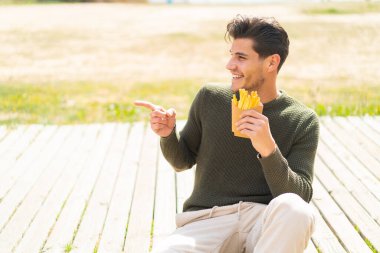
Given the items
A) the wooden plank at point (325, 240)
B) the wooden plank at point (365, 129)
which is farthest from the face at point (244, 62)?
the wooden plank at point (365, 129)

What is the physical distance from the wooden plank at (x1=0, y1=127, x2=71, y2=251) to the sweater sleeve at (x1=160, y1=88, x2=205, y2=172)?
116 cm

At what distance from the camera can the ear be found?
3.28 metres

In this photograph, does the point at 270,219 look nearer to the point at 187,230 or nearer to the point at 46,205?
the point at 187,230

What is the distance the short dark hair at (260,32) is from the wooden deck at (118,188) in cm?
121

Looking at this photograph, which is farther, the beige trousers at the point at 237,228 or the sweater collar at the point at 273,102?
the sweater collar at the point at 273,102

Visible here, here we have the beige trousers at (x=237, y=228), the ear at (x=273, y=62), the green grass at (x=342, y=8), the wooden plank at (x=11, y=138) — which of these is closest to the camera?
the beige trousers at (x=237, y=228)

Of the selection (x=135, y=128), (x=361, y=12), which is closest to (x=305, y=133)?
(x=135, y=128)

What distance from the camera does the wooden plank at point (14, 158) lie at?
513 centimetres

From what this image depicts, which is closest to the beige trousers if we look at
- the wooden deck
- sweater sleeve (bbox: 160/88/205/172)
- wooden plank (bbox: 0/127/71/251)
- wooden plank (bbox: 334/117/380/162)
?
sweater sleeve (bbox: 160/88/205/172)

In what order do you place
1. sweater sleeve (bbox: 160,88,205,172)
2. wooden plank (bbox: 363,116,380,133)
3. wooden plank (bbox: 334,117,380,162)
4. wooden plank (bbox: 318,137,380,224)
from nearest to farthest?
1. sweater sleeve (bbox: 160,88,205,172)
2. wooden plank (bbox: 318,137,380,224)
3. wooden plank (bbox: 334,117,380,162)
4. wooden plank (bbox: 363,116,380,133)

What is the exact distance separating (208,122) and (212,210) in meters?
0.43

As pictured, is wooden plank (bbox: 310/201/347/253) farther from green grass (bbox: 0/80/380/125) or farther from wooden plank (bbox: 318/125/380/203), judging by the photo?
green grass (bbox: 0/80/380/125)

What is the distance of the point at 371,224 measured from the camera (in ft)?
13.9

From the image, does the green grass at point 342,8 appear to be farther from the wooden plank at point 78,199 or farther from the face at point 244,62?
the face at point 244,62
